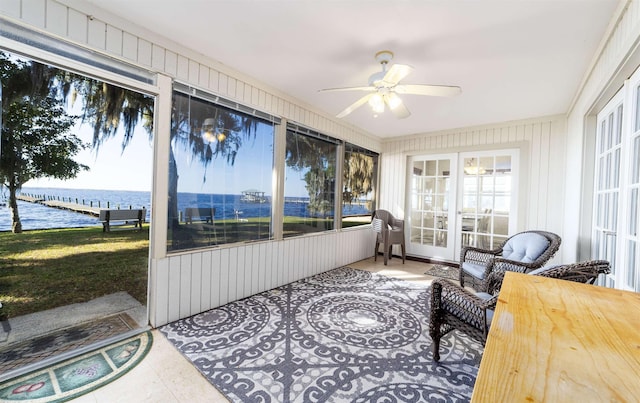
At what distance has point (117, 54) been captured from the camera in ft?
6.62

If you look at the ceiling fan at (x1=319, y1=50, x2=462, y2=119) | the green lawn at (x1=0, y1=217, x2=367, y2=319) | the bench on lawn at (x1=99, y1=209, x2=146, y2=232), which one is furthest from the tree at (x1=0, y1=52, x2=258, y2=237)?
the ceiling fan at (x1=319, y1=50, x2=462, y2=119)

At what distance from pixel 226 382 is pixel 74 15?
2.65 meters

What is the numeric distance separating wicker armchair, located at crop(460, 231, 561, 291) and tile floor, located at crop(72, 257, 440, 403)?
2527 mm

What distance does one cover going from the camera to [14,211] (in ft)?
5.73

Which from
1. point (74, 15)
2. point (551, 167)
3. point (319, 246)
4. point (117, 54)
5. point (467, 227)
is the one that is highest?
point (74, 15)

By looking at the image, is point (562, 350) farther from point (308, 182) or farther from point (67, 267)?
point (308, 182)

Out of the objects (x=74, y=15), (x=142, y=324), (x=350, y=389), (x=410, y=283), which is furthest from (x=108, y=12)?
(x=410, y=283)

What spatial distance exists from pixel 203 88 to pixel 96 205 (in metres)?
1.36

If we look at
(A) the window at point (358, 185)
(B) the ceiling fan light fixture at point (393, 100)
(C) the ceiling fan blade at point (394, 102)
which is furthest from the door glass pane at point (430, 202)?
(B) the ceiling fan light fixture at point (393, 100)

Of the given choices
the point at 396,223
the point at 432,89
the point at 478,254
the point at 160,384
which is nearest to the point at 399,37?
the point at 432,89

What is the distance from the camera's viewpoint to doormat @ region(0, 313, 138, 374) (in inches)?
68.6

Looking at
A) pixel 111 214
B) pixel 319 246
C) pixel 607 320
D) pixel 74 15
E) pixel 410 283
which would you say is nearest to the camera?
pixel 607 320

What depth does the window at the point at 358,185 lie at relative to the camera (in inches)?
180

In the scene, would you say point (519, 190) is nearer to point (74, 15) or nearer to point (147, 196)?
point (147, 196)
